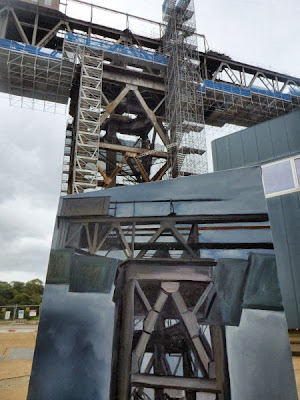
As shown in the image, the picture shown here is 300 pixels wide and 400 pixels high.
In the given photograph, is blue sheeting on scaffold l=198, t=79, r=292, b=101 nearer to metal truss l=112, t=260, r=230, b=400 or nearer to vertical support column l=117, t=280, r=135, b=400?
metal truss l=112, t=260, r=230, b=400

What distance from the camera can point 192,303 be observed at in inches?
184

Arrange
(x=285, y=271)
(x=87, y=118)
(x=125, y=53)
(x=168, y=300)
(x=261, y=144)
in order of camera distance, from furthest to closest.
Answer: (x=125, y=53)
(x=87, y=118)
(x=261, y=144)
(x=285, y=271)
(x=168, y=300)

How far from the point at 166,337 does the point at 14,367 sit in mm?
8497

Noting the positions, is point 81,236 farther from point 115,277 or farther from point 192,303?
point 192,303

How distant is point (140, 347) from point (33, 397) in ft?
5.88

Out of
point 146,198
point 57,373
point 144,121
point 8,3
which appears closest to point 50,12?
point 8,3

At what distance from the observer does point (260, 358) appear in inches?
155

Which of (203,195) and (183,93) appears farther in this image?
(183,93)

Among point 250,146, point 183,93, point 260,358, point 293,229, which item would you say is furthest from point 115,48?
point 260,358

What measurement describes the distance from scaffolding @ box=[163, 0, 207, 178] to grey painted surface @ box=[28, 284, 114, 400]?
21.4 meters

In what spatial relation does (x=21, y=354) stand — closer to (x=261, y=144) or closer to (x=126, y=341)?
(x=126, y=341)

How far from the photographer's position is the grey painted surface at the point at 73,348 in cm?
434

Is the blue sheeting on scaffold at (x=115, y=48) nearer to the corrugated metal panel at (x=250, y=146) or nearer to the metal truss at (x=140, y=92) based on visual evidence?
the metal truss at (x=140, y=92)

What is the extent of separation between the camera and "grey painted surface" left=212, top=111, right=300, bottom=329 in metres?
10.2
